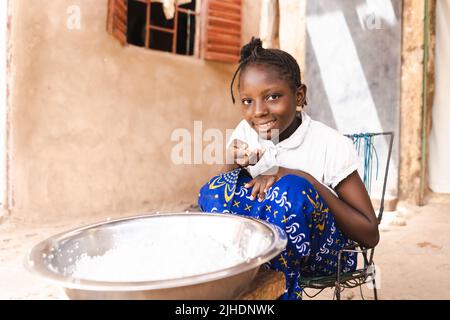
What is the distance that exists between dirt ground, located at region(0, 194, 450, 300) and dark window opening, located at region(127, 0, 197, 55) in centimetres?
259

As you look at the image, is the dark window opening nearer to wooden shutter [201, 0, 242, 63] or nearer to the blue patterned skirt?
wooden shutter [201, 0, 242, 63]

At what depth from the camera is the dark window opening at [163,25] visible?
551cm

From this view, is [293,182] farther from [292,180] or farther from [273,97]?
[273,97]

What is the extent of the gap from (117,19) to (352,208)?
3.81 meters

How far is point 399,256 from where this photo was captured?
9.91ft

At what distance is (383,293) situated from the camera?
2.36 m

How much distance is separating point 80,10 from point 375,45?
2.98m

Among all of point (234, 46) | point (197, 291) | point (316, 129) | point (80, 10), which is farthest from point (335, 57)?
point (197, 291)

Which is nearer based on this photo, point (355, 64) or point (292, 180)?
point (292, 180)

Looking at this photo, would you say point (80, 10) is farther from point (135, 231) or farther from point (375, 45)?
point (135, 231)

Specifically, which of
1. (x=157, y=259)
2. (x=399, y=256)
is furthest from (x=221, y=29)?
(x=157, y=259)

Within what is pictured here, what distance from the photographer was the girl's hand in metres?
1.39

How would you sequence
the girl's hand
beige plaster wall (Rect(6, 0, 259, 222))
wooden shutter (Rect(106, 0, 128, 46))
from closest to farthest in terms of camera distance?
1. the girl's hand
2. beige plaster wall (Rect(6, 0, 259, 222))
3. wooden shutter (Rect(106, 0, 128, 46))

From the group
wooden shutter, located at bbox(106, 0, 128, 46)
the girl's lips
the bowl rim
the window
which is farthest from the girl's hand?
the window
